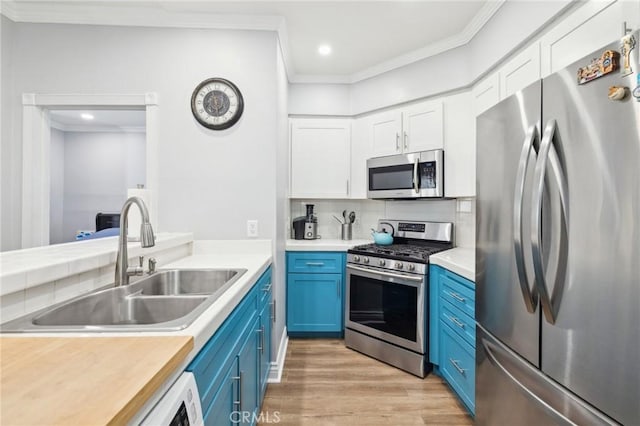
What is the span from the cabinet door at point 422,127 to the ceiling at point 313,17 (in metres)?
0.48

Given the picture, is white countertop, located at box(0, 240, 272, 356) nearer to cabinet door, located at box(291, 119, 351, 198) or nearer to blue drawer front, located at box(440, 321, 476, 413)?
cabinet door, located at box(291, 119, 351, 198)

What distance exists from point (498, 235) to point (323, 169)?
214 centimetres

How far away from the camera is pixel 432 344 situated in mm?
2297

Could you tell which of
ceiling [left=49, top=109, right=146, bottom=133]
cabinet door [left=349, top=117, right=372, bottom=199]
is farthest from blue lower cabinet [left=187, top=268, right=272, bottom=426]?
ceiling [left=49, top=109, right=146, bottom=133]

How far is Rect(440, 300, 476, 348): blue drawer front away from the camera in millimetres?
1817

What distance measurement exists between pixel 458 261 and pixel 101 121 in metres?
5.51

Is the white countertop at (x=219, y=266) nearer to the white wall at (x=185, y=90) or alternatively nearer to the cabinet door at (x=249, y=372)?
the white wall at (x=185, y=90)

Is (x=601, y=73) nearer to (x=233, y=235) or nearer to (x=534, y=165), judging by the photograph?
(x=534, y=165)

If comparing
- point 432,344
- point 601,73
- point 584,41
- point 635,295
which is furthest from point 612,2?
point 432,344

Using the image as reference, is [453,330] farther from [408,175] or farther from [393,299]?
[408,175]

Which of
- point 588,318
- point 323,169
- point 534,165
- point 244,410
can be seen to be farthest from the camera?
point 323,169

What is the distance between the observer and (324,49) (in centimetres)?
274

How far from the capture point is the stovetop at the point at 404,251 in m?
2.38

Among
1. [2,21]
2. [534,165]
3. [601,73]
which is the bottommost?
[534,165]
